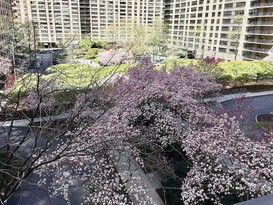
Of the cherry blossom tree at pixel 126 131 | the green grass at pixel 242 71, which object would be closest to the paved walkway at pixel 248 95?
the green grass at pixel 242 71

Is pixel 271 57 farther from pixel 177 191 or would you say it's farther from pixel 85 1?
pixel 85 1

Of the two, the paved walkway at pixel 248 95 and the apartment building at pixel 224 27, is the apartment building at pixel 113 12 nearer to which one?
the apartment building at pixel 224 27

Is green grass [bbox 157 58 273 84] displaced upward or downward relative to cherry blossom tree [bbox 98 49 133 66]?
downward

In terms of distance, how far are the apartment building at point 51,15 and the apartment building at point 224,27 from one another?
34.1 meters

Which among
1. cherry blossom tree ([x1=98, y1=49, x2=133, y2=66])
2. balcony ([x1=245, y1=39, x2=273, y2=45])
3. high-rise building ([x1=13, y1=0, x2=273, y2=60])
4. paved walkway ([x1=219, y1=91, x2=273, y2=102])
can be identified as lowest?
paved walkway ([x1=219, y1=91, x2=273, y2=102])

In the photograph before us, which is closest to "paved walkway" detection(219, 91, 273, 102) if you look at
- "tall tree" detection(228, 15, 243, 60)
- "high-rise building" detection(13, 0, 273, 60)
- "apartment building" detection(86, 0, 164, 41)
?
"high-rise building" detection(13, 0, 273, 60)

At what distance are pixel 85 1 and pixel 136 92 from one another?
8090cm

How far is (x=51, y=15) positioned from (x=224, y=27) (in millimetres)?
56228

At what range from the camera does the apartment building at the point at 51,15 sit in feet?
245

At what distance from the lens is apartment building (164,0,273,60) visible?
40.4 metres

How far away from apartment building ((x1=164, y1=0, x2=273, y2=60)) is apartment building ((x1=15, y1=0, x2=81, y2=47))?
112ft

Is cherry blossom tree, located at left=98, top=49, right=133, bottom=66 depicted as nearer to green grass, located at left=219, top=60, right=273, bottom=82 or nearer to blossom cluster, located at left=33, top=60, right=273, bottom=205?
blossom cluster, located at left=33, top=60, right=273, bottom=205

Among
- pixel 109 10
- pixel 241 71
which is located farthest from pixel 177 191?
pixel 109 10

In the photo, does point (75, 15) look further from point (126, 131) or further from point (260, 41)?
point (126, 131)
